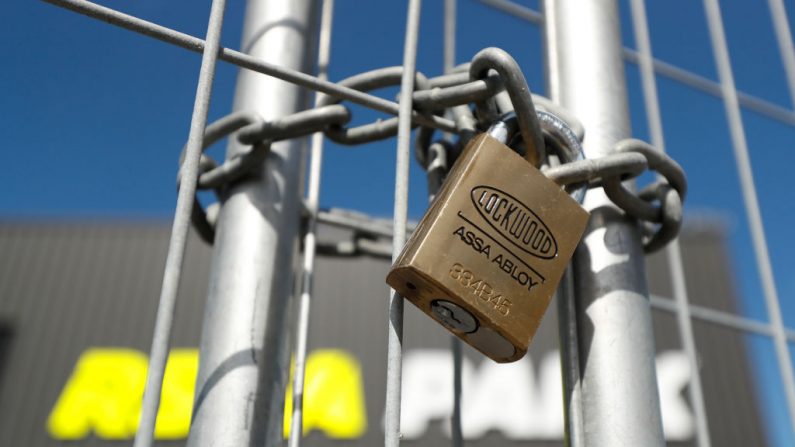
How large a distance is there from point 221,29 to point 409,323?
6.85 meters

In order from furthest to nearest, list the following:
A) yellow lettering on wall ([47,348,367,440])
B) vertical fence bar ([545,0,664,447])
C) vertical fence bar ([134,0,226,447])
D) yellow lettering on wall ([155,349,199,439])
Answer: yellow lettering on wall ([47,348,367,440]) → yellow lettering on wall ([155,349,199,439]) → vertical fence bar ([545,0,664,447]) → vertical fence bar ([134,0,226,447])

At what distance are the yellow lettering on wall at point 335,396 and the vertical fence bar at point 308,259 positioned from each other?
6.44m

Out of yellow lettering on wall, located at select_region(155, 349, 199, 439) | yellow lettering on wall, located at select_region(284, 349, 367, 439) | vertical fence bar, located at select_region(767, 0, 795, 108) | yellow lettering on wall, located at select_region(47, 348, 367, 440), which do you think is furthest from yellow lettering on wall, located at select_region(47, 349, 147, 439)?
vertical fence bar, located at select_region(767, 0, 795, 108)

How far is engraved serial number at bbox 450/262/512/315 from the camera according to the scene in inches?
14.3

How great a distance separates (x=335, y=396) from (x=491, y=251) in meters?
6.90

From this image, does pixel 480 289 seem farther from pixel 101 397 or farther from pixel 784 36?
pixel 101 397

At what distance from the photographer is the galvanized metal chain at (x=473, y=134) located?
43 cm

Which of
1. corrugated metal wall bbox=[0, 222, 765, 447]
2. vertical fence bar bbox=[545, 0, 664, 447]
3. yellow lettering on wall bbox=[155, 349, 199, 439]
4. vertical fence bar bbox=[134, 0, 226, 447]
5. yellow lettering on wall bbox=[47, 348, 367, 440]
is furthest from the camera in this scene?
corrugated metal wall bbox=[0, 222, 765, 447]

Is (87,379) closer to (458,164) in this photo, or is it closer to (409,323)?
(409,323)

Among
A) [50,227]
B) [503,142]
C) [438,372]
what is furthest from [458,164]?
[50,227]

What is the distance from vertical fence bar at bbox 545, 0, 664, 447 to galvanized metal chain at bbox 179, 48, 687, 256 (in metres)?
0.02

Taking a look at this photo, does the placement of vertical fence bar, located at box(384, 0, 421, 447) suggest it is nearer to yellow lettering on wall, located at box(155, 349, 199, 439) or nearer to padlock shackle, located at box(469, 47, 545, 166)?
padlock shackle, located at box(469, 47, 545, 166)

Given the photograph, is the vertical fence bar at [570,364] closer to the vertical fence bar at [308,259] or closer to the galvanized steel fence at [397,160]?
the galvanized steel fence at [397,160]

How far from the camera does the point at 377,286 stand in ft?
24.0
